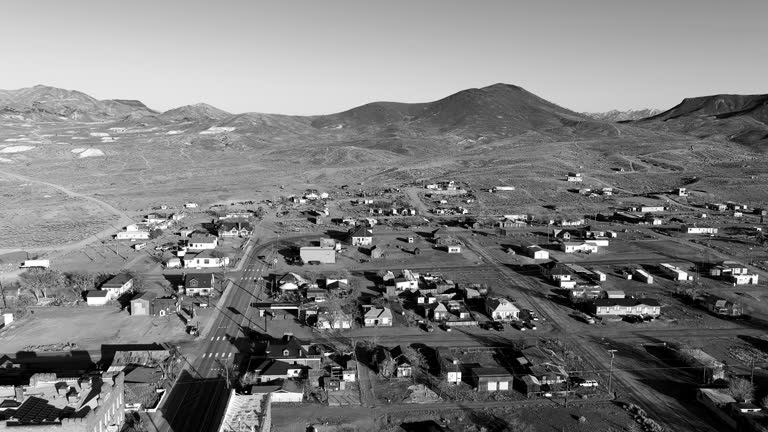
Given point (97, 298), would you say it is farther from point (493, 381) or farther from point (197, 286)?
point (493, 381)

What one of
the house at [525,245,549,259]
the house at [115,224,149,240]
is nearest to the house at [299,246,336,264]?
the house at [525,245,549,259]

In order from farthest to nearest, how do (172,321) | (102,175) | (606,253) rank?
(102,175), (606,253), (172,321)

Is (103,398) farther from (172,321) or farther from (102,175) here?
(102,175)

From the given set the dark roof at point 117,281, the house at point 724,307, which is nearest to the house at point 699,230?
the house at point 724,307

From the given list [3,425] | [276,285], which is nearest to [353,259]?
[276,285]

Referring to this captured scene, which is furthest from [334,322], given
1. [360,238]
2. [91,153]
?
[91,153]

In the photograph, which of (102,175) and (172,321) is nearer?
→ (172,321)
